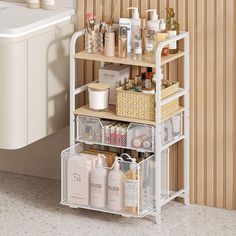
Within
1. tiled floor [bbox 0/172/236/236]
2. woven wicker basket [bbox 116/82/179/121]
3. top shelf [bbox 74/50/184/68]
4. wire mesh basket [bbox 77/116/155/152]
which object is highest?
top shelf [bbox 74/50/184/68]

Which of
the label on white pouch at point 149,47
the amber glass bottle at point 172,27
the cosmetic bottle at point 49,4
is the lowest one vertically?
the label on white pouch at point 149,47

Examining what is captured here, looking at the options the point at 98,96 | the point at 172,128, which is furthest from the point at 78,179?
the point at 172,128

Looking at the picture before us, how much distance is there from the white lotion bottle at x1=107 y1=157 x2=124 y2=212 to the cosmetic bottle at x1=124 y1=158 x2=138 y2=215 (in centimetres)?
3

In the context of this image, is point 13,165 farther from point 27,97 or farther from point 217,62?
point 217,62

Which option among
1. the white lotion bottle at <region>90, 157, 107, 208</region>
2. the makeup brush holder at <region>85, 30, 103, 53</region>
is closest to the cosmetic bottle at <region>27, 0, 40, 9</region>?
the makeup brush holder at <region>85, 30, 103, 53</region>

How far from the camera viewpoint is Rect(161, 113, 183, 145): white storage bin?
427 centimetres

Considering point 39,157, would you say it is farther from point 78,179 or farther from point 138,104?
point 138,104

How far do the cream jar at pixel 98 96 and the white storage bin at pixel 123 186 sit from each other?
0.23 m

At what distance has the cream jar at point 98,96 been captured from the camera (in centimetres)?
424

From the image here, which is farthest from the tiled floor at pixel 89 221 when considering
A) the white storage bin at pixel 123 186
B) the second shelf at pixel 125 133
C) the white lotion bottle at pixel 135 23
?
the white lotion bottle at pixel 135 23

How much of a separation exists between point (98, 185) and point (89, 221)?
0.66ft

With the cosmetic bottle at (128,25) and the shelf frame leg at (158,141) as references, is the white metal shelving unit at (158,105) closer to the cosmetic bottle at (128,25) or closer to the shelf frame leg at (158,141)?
the shelf frame leg at (158,141)

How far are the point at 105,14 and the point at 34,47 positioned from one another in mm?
452

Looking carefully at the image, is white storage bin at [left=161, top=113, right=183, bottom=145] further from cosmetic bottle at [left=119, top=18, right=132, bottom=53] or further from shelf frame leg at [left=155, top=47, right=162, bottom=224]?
cosmetic bottle at [left=119, top=18, right=132, bottom=53]
